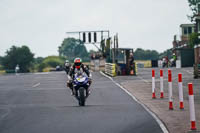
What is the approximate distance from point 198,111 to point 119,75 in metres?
27.6

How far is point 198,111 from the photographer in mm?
14023

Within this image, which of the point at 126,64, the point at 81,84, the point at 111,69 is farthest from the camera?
the point at 126,64

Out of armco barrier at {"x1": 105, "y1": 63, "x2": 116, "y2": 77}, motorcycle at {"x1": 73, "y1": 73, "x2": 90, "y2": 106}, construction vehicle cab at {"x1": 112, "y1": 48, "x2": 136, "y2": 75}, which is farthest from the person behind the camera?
construction vehicle cab at {"x1": 112, "y1": 48, "x2": 136, "y2": 75}

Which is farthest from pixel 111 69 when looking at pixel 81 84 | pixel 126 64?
pixel 81 84

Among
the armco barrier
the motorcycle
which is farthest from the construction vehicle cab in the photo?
the motorcycle

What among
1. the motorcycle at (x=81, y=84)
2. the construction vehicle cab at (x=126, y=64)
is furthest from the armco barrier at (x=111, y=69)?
the motorcycle at (x=81, y=84)

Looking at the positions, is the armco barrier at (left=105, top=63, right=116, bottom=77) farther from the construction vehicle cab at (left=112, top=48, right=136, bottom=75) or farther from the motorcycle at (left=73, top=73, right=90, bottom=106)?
the motorcycle at (left=73, top=73, right=90, bottom=106)

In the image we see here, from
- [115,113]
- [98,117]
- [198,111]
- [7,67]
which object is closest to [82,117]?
[98,117]

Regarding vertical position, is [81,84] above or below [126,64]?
below

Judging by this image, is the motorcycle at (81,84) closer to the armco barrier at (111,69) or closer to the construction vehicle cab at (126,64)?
the armco barrier at (111,69)

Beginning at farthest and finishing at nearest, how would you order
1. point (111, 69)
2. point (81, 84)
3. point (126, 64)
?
point (126, 64) < point (111, 69) < point (81, 84)

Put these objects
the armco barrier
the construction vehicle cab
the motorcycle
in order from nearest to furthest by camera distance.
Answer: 1. the motorcycle
2. the armco barrier
3. the construction vehicle cab

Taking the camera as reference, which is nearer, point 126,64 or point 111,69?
point 111,69

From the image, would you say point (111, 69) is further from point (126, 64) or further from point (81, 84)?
point (81, 84)
